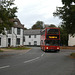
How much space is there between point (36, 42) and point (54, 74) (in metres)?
72.3

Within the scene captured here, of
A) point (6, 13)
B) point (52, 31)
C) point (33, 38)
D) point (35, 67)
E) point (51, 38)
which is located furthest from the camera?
point (33, 38)

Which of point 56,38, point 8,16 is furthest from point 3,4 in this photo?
point 56,38

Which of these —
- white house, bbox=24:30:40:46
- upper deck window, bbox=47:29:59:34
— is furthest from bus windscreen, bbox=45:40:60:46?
white house, bbox=24:30:40:46

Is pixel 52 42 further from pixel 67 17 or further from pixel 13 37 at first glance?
pixel 13 37

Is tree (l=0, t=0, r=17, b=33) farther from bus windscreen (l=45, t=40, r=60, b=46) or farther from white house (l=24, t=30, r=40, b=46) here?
white house (l=24, t=30, r=40, b=46)

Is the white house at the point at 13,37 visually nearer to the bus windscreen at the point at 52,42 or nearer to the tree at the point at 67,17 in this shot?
the bus windscreen at the point at 52,42

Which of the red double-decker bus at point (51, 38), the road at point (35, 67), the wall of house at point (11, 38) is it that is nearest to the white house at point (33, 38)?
the wall of house at point (11, 38)

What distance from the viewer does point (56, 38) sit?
1213 inches

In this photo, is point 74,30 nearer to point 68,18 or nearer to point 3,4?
point 68,18

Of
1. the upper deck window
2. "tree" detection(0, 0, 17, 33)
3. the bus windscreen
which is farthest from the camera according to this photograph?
the bus windscreen

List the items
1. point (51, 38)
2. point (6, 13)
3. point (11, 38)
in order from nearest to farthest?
point (6, 13), point (51, 38), point (11, 38)

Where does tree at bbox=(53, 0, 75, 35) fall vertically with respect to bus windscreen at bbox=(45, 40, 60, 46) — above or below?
above

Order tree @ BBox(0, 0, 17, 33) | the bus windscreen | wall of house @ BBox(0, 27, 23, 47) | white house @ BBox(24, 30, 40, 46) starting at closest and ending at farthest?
tree @ BBox(0, 0, 17, 33) → the bus windscreen → wall of house @ BBox(0, 27, 23, 47) → white house @ BBox(24, 30, 40, 46)

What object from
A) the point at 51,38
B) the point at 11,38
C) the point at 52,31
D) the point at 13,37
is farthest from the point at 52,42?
the point at 13,37
